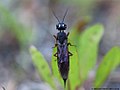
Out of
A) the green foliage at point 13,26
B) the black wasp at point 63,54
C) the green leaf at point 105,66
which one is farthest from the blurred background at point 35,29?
the black wasp at point 63,54

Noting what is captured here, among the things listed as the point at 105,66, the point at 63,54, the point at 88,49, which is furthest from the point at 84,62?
the point at 63,54

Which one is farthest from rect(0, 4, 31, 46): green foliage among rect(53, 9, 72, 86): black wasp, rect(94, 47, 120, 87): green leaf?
rect(53, 9, 72, 86): black wasp

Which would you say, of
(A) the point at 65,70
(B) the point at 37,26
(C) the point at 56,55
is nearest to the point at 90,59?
(C) the point at 56,55

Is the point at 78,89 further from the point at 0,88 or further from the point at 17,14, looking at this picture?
the point at 17,14

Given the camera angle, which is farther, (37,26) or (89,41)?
(37,26)

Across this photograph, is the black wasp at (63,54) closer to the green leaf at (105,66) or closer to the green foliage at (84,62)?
the green foliage at (84,62)

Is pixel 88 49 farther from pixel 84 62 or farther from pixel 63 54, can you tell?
pixel 63 54
